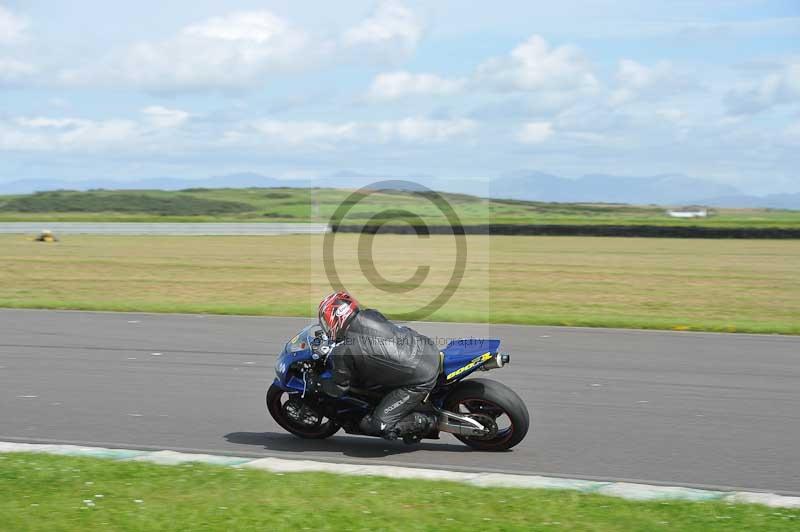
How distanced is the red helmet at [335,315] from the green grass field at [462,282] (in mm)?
9995

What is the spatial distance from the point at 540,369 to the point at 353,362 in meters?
4.90

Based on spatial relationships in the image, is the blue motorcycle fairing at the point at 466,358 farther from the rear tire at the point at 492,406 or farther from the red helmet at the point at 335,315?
the red helmet at the point at 335,315

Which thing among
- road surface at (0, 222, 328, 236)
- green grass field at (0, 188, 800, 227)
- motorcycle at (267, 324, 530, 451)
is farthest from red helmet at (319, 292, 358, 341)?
green grass field at (0, 188, 800, 227)

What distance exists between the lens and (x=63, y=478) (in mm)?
6660

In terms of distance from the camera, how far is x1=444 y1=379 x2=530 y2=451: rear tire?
315 inches

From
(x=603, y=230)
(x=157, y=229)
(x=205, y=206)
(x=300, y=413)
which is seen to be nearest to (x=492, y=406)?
(x=300, y=413)

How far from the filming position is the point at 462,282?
28.5 metres

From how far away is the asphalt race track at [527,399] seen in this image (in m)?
7.95

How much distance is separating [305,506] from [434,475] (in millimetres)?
1369

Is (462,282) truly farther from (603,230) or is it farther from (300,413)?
(603,230)

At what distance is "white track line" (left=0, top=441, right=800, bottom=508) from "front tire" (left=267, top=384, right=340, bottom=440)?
92 cm

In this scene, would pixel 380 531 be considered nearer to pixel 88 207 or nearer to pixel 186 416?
pixel 186 416

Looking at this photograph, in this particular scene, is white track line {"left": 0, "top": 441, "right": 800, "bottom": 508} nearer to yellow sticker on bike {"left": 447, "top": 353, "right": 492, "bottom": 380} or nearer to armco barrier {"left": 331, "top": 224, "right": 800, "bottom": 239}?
yellow sticker on bike {"left": 447, "top": 353, "right": 492, "bottom": 380}

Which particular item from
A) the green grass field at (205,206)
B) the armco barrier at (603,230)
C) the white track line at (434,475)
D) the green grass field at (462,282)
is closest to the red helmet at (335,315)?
the white track line at (434,475)
